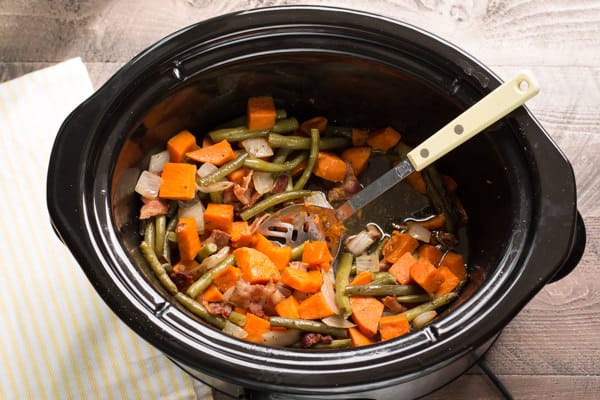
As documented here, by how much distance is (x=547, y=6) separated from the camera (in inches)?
77.9

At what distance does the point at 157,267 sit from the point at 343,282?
39 centimetres

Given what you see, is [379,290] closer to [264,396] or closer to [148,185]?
[264,396]

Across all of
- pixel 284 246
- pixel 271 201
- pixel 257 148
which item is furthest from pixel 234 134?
pixel 284 246

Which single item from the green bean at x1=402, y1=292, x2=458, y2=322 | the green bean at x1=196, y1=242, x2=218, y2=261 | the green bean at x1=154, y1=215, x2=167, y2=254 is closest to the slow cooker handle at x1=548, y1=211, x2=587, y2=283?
the green bean at x1=402, y1=292, x2=458, y2=322

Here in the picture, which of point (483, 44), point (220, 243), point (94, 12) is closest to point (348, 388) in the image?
point (220, 243)

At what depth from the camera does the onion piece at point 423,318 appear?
1469mm

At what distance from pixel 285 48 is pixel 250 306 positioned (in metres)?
0.54

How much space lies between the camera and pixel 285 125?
1.63 m

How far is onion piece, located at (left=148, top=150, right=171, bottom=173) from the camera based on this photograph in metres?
1.55

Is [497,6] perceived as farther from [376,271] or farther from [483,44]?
[376,271]

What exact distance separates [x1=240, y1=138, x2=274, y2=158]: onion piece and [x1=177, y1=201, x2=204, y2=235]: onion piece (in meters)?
0.17

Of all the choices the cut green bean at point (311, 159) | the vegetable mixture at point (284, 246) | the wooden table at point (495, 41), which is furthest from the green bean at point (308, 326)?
the wooden table at point (495, 41)

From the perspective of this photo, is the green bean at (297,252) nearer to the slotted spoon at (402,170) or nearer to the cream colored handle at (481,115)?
the slotted spoon at (402,170)

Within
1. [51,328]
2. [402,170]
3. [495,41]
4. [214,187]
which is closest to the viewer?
[402,170]
